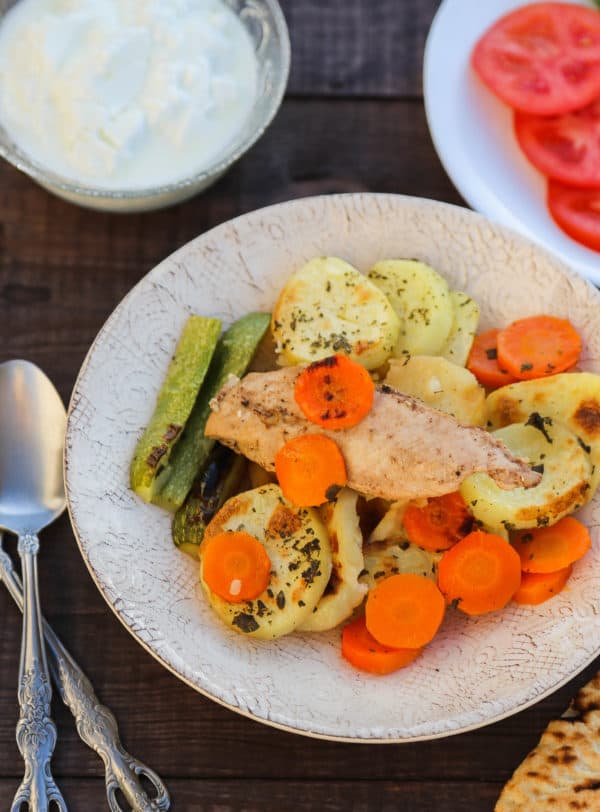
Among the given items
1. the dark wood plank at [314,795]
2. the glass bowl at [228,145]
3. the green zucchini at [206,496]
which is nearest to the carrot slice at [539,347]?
the green zucchini at [206,496]

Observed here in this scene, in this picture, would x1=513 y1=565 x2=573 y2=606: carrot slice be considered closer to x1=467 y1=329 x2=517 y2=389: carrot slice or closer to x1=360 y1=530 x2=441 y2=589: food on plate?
x1=360 y1=530 x2=441 y2=589: food on plate

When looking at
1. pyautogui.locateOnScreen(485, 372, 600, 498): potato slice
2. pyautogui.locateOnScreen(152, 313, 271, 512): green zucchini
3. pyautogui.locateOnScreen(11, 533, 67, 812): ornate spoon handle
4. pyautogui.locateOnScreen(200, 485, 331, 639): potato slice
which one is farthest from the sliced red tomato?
pyautogui.locateOnScreen(11, 533, 67, 812): ornate spoon handle

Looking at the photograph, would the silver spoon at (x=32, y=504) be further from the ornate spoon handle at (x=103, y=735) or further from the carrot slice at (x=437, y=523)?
the carrot slice at (x=437, y=523)

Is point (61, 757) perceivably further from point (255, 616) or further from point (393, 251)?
point (393, 251)

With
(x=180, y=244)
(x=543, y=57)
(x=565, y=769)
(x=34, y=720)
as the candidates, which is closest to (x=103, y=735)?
(x=34, y=720)

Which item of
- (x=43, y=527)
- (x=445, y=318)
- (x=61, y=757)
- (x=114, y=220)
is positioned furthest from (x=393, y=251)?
(x=61, y=757)
